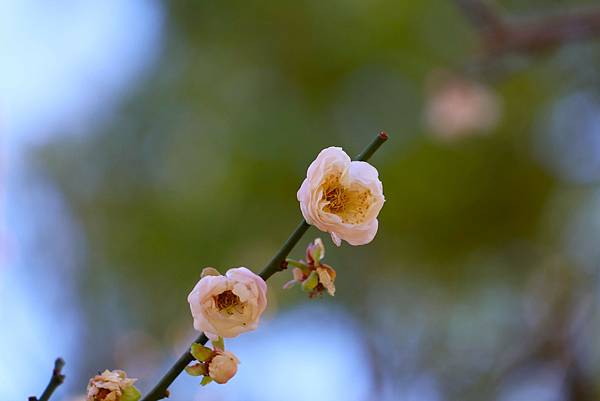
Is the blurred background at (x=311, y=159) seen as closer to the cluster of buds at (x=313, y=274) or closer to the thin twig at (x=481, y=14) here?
the thin twig at (x=481, y=14)

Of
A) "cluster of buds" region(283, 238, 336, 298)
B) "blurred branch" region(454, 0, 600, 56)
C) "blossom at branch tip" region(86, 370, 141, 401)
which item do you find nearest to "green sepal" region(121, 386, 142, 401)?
"blossom at branch tip" region(86, 370, 141, 401)

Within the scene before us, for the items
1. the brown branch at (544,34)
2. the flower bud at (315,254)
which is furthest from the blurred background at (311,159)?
the flower bud at (315,254)

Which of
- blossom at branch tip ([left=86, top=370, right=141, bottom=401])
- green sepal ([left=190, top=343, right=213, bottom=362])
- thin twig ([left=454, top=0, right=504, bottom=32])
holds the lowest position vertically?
blossom at branch tip ([left=86, top=370, right=141, bottom=401])

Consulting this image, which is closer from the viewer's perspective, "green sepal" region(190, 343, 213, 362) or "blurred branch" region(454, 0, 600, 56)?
"green sepal" region(190, 343, 213, 362)

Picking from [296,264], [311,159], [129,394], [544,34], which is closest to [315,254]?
[296,264]

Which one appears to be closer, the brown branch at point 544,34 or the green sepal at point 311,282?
the green sepal at point 311,282

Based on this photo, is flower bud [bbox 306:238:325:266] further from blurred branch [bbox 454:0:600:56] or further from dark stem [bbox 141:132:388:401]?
blurred branch [bbox 454:0:600:56]
